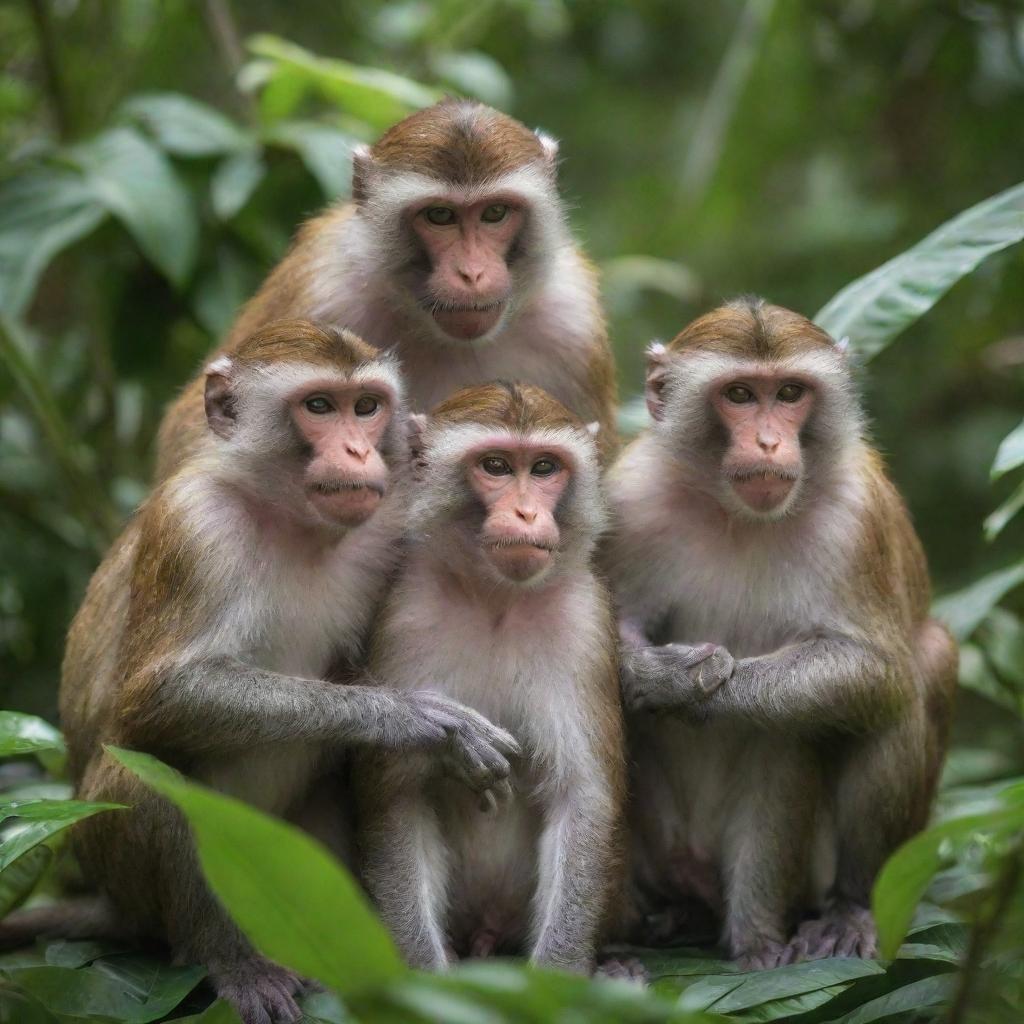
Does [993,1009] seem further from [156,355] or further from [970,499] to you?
[970,499]

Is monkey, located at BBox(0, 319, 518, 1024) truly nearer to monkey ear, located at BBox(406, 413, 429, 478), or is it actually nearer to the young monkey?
monkey ear, located at BBox(406, 413, 429, 478)

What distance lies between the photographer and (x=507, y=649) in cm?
527

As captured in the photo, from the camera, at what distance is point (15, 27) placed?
33.1 feet

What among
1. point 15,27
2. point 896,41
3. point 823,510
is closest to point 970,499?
point 896,41

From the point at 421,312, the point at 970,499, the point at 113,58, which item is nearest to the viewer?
the point at 421,312

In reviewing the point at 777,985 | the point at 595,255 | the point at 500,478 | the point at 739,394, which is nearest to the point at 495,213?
the point at 739,394

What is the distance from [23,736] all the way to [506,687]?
1564mm

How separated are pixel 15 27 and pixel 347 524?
21.6 feet

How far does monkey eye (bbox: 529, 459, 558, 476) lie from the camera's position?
5.21 meters

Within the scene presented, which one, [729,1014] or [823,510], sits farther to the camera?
[823,510]

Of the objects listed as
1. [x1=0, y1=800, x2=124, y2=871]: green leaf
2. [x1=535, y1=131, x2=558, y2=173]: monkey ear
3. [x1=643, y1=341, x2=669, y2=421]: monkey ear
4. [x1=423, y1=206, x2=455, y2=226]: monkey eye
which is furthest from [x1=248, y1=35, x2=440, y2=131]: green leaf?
[x1=0, y1=800, x2=124, y2=871]: green leaf

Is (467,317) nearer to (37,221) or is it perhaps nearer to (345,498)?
(345,498)

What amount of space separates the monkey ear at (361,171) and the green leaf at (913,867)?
3642 mm

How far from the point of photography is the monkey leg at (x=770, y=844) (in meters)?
5.43
